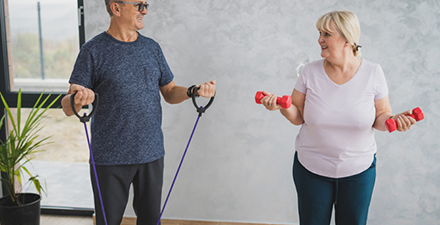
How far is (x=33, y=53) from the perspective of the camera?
254cm

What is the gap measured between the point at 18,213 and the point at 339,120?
2077 mm

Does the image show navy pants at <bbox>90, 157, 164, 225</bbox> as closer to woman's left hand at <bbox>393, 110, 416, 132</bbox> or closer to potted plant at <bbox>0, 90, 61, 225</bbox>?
potted plant at <bbox>0, 90, 61, 225</bbox>

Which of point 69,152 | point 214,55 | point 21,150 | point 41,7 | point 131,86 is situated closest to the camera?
point 131,86

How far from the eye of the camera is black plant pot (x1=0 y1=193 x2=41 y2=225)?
208 centimetres

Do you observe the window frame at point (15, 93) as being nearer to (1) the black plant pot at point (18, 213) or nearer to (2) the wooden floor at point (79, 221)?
(2) the wooden floor at point (79, 221)

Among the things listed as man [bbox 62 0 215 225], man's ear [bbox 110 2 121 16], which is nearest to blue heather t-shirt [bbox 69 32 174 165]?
man [bbox 62 0 215 225]

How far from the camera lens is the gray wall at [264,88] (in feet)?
6.81

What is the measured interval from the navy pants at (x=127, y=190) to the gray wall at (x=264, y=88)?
29.2 inches

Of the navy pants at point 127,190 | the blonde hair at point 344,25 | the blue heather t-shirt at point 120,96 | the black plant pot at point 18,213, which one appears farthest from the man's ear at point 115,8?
the black plant pot at point 18,213

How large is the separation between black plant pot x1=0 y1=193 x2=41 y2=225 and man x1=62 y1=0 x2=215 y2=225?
3.02 feet

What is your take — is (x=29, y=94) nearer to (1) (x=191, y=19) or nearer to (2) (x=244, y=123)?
(1) (x=191, y=19)

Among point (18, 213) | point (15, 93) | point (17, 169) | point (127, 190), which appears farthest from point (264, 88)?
point (15, 93)

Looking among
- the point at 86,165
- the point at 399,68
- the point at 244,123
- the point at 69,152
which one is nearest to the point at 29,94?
the point at 69,152

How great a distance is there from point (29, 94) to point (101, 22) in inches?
34.5
